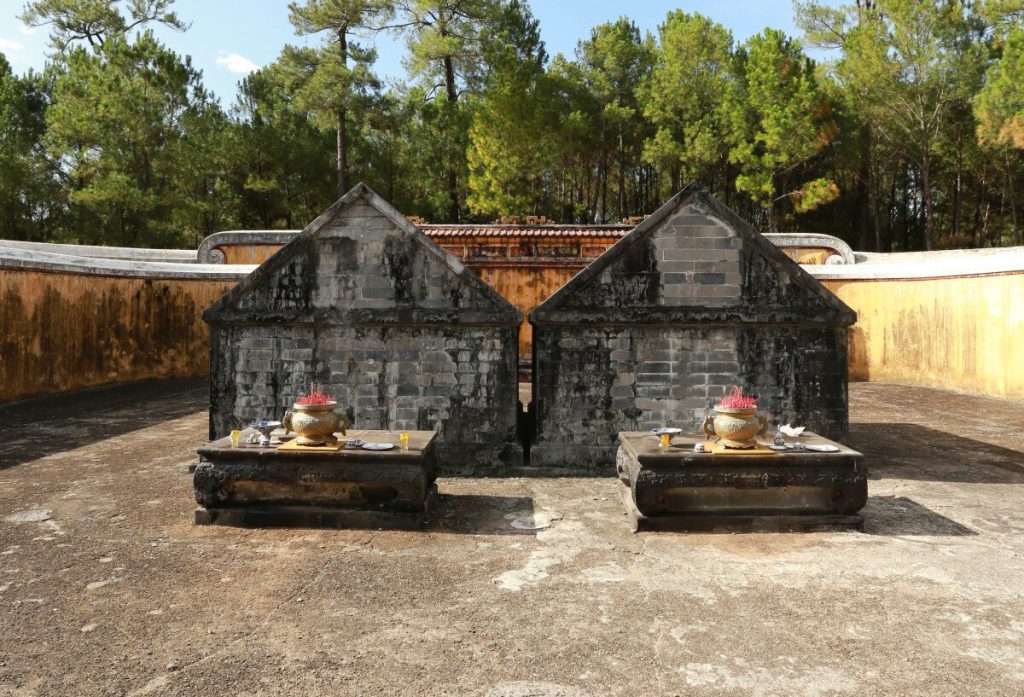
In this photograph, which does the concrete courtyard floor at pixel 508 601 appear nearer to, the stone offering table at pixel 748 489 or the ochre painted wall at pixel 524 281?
the stone offering table at pixel 748 489

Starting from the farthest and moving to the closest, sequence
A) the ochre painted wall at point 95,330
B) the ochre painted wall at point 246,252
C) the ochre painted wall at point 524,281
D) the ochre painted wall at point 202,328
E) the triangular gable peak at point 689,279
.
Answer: the ochre painted wall at point 246,252
the ochre painted wall at point 524,281
the ochre painted wall at point 202,328
the ochre painted wall at point 95,330
the triangular gable peak at point 689,279

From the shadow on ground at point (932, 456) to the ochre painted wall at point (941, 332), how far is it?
174 inches

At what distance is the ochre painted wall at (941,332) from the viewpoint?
45.1 feet

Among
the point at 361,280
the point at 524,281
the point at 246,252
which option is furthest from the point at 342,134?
the point at 361,280

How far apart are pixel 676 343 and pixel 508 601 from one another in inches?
170

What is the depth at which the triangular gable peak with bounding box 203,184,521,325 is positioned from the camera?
26.0ft

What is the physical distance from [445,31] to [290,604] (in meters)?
26.8

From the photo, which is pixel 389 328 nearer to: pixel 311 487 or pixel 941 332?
pixel 311 487

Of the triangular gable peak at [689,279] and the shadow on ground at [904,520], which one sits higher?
the triangular gable peak at [689,279]

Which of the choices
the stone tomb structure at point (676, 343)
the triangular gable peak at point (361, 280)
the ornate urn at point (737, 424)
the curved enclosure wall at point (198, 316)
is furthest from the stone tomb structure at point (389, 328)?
the curved enclosure wall at point (198, 316)

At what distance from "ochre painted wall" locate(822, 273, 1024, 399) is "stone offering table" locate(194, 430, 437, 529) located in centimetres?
1316

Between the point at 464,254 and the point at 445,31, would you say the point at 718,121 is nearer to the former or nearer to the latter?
the point at 445,31

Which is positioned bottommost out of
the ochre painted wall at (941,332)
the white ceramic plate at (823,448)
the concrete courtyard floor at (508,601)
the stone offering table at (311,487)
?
the concrete courtyard floor at (508,601)

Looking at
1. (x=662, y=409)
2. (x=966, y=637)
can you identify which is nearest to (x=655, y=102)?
(x=662, y=409)
